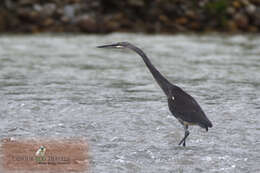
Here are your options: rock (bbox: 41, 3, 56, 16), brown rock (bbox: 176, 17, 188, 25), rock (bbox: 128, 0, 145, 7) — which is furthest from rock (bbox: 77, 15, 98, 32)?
brown rock (bbox: 176, 17, 188, 25)

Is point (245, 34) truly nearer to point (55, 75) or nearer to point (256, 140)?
point (55, 75)

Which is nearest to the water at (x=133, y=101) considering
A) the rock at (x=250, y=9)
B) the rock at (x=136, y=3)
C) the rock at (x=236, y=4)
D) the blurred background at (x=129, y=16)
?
the blurred background at (x=129, y=16)

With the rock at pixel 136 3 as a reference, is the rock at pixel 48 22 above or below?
below

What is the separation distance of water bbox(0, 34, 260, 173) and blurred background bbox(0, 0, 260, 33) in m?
3.69

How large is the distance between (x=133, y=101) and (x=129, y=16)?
41.0ft

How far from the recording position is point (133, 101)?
9.66 metres

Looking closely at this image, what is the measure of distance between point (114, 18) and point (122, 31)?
70 cm

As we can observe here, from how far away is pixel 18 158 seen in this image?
20.8 feet

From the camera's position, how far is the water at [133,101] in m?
6.57

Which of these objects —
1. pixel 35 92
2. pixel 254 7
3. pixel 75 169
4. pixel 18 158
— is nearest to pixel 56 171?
pixel 75 169

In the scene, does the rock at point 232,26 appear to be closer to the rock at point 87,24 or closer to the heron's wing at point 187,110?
the rock at point 87,24

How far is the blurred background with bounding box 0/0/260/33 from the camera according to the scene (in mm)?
21000

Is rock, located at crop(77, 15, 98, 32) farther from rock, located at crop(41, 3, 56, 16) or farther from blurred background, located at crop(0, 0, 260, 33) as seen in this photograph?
rock, located at crop(41, 3, 56, 16)

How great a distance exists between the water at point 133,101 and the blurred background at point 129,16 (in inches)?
145
